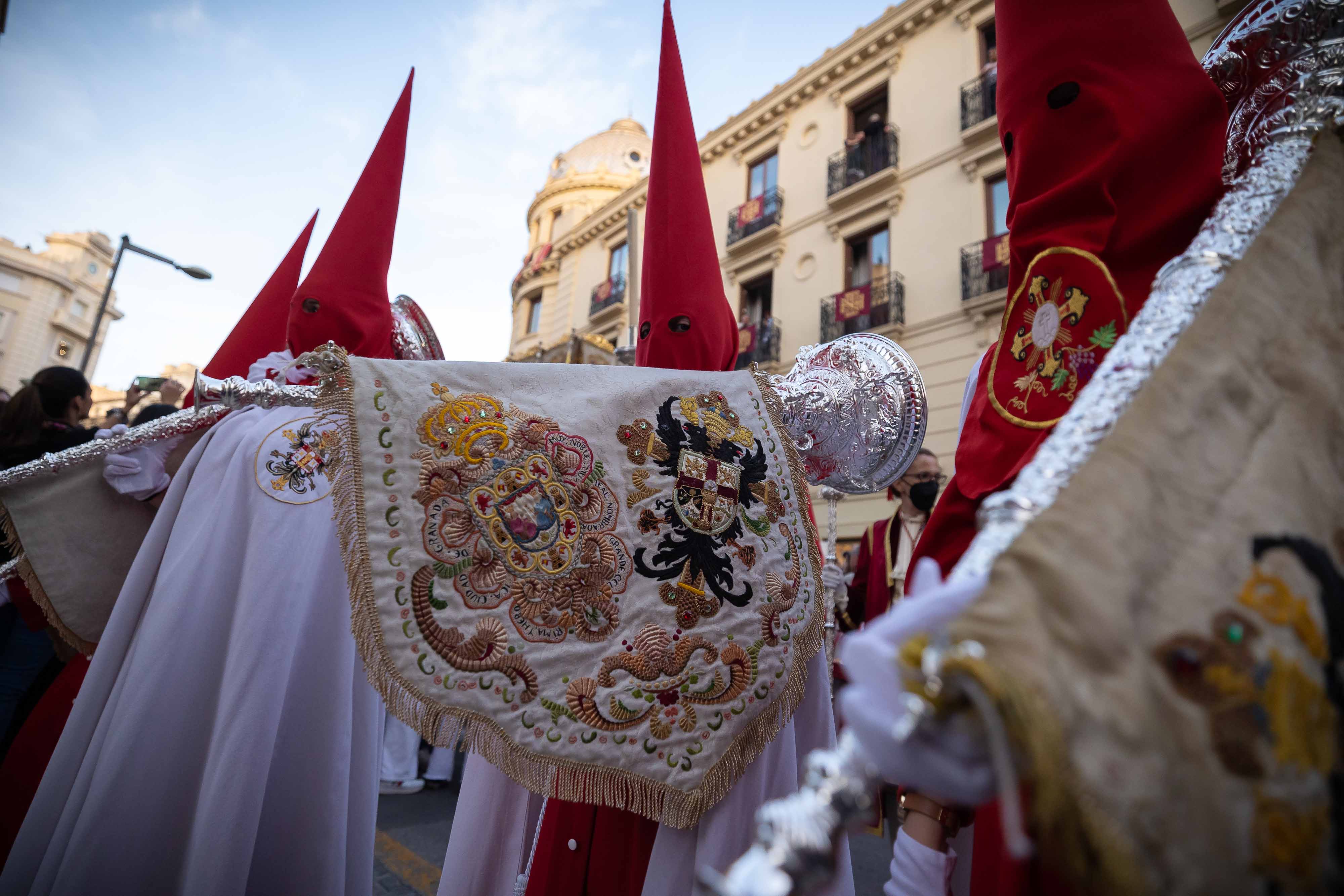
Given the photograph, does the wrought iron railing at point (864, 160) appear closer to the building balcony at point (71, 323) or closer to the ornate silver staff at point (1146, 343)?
the ornate silver staff at point (1146, 343)

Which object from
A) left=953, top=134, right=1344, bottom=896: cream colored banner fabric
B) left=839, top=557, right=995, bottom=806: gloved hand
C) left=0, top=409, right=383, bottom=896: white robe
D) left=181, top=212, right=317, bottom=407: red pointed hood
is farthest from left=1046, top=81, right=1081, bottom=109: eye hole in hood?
left=181, top=212, right=317, bottom=407: red pointed hood

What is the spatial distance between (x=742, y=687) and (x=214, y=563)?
5.18 ft

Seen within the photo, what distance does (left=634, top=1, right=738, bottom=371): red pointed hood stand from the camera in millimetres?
2025

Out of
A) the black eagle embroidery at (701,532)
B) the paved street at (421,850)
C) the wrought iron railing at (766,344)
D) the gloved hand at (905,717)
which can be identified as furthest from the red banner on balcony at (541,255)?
the gloved hand at (905,717)

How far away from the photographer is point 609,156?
1912 centimetres

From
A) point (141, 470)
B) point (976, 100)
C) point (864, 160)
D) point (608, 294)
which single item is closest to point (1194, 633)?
point (141, 470)

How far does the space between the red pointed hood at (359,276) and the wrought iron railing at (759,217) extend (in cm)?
1137

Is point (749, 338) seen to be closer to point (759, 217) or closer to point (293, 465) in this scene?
point (759, 217)

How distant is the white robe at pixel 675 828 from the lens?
4.62ft

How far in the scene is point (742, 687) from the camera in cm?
143

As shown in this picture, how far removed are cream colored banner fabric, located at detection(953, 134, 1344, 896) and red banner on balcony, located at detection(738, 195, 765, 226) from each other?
1345cm

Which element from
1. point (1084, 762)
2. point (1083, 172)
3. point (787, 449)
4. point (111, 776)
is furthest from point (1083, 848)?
point (111, 776)

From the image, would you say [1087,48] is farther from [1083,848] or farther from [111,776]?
[111,776]

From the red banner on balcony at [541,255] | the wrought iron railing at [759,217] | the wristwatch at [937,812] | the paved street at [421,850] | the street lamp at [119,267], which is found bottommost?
the paved street at [421,850]
